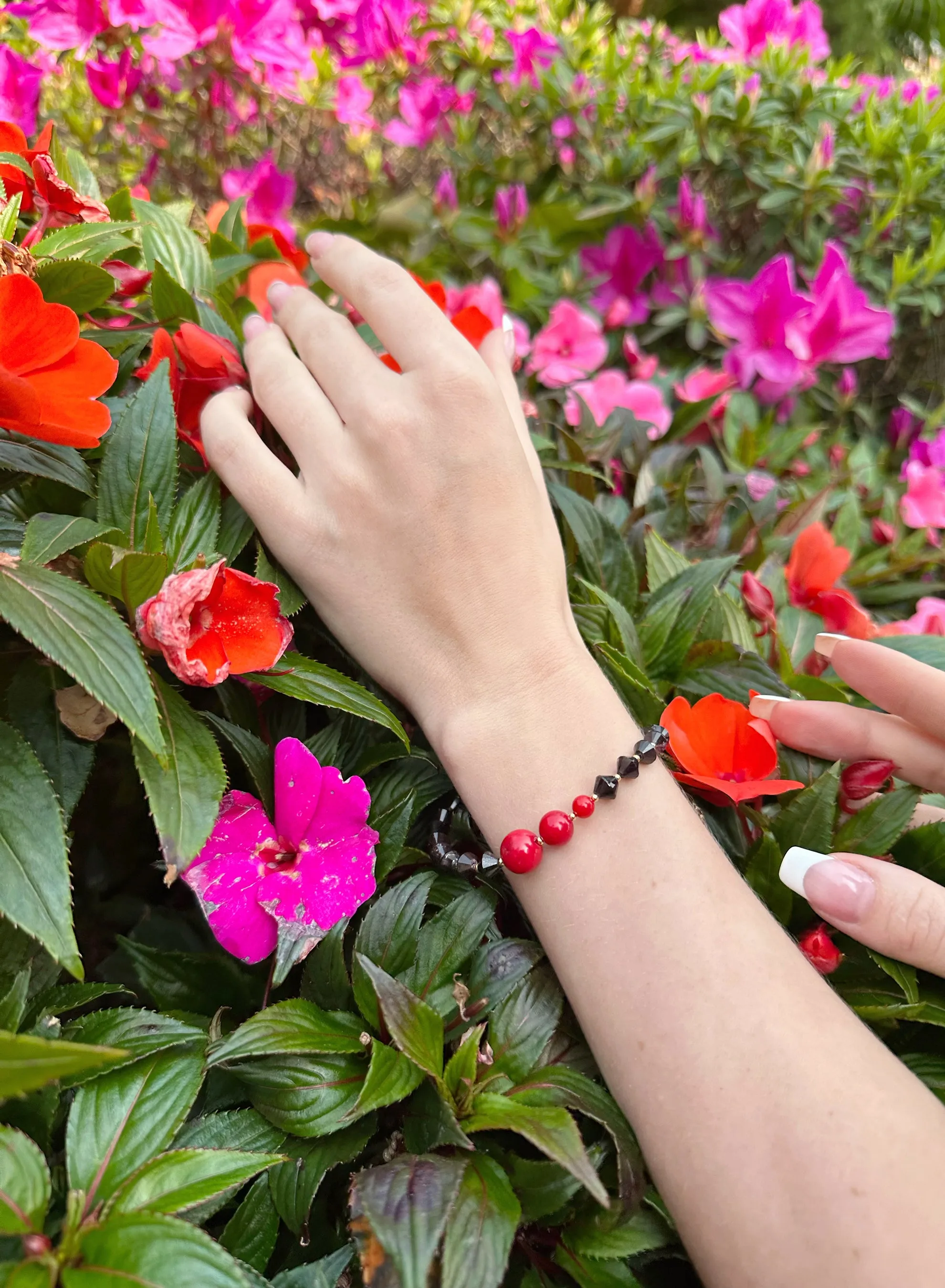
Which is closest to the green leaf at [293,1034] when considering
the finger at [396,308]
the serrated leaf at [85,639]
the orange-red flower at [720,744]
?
the serrated leaf at [85,639]

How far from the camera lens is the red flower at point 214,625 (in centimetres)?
52

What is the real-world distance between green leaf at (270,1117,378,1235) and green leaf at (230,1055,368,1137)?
0.02 m

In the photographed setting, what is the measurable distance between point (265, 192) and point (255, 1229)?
1.61 m

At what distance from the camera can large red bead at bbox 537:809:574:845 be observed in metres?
0.60

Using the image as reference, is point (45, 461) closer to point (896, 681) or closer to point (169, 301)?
point (169, 301)

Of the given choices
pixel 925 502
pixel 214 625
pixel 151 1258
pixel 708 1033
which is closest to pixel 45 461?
pixel 214 625

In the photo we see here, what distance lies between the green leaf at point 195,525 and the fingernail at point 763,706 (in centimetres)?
48

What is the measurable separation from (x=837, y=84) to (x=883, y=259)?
340 millimetres

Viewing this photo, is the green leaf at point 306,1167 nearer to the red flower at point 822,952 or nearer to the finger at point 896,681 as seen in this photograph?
the red flower at point 822,952

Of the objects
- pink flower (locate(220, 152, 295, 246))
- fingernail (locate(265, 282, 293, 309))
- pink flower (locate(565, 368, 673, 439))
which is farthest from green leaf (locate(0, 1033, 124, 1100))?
pink flower (locate(220, 152, 295, 246))

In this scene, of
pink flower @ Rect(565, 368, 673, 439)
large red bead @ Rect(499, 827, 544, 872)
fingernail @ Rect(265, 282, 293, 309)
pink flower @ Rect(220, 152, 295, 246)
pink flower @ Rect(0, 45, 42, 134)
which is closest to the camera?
large red bead @ Rect(499, 827, 544, 872)

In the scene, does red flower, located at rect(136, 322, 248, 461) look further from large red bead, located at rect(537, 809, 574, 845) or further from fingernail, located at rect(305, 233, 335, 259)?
large red bead, located at rect(537, 809, 574, 845)

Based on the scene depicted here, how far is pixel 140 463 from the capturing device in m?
0.62

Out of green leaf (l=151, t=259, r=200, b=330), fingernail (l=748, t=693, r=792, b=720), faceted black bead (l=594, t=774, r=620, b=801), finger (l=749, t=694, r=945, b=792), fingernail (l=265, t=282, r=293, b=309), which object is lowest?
finger (l=749, t=694, r=945, b=792)
